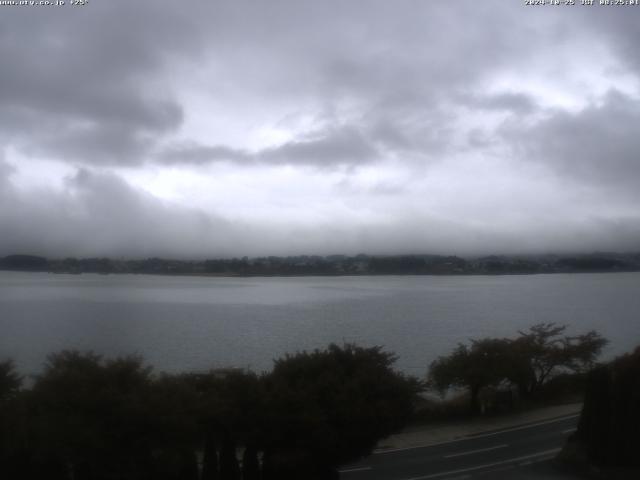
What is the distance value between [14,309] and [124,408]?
53.7m

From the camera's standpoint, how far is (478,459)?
17594 millimetres

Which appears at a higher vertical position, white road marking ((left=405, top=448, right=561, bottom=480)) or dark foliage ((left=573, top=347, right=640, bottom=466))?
dark foliage ((left=573, top=347, right=640, bottom=466))

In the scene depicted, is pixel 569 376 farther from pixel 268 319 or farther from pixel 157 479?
pixel 268 319

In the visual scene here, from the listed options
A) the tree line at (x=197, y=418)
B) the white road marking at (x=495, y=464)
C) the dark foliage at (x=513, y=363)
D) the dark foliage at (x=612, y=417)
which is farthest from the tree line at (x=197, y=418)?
the dark foliage at (x=513, y=363)

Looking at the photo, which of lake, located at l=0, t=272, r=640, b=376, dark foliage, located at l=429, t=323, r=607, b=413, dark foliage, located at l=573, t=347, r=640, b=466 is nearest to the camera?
dark foliage, located at l=573, t=347, r=640, b=466

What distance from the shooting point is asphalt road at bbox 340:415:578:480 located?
1593 centimetres

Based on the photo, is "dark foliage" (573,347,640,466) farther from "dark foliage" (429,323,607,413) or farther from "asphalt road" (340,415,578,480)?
"dark foliage" (429,323,607,413)

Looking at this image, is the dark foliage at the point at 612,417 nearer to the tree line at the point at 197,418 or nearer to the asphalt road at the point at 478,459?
the asphalt road at the point at 478,459

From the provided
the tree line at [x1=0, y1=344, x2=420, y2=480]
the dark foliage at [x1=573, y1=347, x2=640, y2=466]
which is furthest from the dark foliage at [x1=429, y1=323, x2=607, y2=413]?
the tree line at [x1=0, y1=344, x2=420, y2=480]

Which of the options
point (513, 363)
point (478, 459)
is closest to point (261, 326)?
point (513, 363)

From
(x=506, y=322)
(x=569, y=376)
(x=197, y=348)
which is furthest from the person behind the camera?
(x=506, y=322)

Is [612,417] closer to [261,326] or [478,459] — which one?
[478,459]

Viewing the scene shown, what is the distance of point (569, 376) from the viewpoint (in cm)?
3159

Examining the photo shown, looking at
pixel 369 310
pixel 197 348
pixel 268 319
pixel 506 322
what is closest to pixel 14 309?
pixel 268 319
